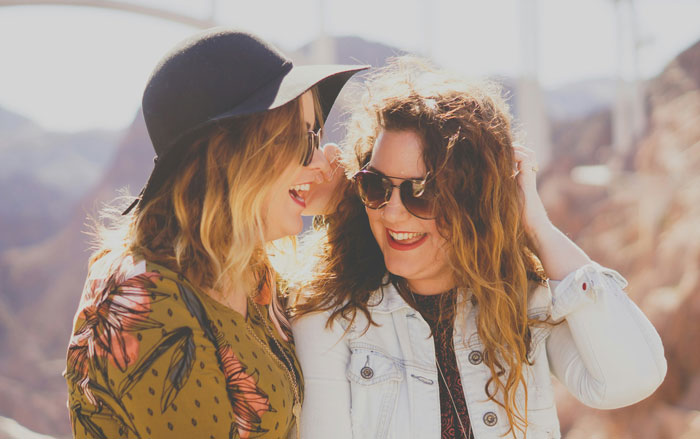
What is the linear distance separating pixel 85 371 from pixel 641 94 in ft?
60.2

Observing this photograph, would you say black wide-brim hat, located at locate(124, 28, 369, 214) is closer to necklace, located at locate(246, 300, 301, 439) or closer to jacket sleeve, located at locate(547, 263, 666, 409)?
necklace, located at locate(246, 300, 301, 439)

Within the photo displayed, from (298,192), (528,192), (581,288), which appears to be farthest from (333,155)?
(581,288)

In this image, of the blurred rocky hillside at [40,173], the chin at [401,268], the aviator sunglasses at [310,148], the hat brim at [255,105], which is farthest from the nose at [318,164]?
the blurred rocky hillside at [40,173]

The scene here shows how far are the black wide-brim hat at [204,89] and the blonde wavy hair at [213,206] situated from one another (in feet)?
0.14

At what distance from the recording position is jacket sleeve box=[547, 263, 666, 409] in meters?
1.85

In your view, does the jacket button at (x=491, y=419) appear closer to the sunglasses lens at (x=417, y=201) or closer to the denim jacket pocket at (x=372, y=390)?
the denim jacket pocket at (x=372, y=390)

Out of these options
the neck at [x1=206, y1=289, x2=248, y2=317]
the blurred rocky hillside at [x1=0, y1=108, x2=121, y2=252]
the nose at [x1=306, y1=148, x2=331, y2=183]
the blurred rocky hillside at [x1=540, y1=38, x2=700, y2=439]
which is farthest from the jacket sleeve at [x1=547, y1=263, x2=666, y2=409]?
the blurred rocky hillside at [x1=0, y1=108, x2=121, y2=252]

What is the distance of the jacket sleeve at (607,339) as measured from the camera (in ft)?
6.07

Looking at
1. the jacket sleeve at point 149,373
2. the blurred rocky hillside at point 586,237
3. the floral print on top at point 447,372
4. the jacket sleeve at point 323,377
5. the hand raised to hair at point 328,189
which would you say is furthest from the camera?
the blurred rocky hillside at point 586,237

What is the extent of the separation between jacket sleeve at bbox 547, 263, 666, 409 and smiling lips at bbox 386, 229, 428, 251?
0.44m

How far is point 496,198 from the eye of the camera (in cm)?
194

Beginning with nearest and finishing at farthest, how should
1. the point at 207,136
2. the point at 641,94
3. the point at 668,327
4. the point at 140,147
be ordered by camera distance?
the point at 207,136, the point at 668,327, the point at 641,94, the point at 140,147

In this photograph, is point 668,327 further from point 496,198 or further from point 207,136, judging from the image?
point 207,136

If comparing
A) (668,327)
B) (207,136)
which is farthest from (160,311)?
(668,327)
